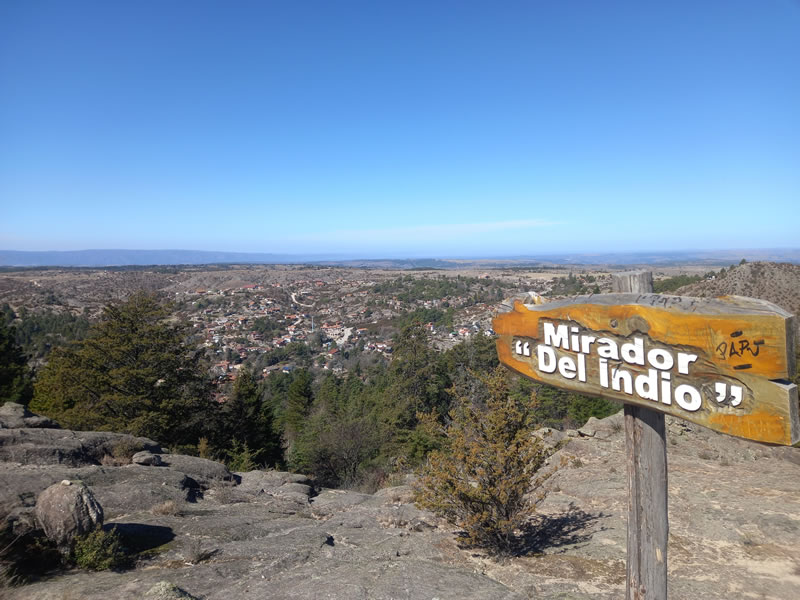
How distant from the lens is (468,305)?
289 feet

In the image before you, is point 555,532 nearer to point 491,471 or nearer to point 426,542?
point 426,542

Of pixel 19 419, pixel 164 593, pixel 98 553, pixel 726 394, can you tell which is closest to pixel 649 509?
pixel 726 394

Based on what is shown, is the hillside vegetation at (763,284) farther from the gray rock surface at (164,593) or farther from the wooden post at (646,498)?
the gray rock surface at (164,593)

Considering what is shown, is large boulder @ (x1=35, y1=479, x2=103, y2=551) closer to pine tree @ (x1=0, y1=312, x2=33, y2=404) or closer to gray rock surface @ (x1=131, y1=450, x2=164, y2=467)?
gray rock surface @ (x1=131, y1=450, x2=164, y2=467)

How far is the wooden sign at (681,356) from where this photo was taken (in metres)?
2.13

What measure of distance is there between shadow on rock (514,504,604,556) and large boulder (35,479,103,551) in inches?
222

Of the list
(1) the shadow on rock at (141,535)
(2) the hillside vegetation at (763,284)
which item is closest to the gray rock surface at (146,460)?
(1) the shadow on rock at (141,535)

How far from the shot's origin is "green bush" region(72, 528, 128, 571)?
484 centimetres

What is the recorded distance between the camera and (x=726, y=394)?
7.46 feet

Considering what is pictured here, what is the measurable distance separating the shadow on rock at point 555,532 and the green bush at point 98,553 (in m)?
5.15

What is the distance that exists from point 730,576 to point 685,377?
15.8ft

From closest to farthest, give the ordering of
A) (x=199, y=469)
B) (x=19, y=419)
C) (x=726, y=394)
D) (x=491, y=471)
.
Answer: (x=726, y=394)
(x=491, y=471)
(x=199, y=469)
(x=19, y=419)

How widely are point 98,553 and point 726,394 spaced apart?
21.1 ft

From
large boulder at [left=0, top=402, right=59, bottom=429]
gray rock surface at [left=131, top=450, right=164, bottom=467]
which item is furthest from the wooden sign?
large boulder at [left=0, top=402, right=59, bottom=429]
